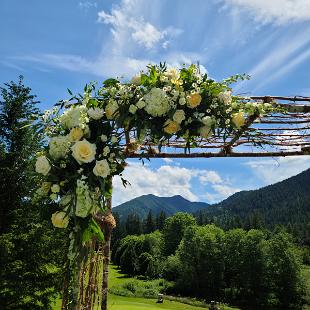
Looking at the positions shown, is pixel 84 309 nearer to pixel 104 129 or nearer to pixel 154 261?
pixel 104 129

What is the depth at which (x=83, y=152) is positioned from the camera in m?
2.79

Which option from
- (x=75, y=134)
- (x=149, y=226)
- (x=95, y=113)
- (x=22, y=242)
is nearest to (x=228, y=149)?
(x=95, y=113)

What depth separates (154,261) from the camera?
49.7 meters

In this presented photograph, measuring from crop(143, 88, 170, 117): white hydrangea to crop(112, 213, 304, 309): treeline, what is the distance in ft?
115

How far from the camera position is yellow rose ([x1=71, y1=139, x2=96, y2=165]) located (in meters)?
2.79

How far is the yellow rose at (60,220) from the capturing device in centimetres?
279

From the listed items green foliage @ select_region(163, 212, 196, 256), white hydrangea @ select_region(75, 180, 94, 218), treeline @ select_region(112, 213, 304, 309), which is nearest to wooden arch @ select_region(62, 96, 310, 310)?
white hydrangea @ select_region(75, 180, 94, 218)

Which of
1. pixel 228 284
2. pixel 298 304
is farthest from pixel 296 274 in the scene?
pixel 228 284

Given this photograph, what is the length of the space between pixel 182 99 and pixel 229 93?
37cm

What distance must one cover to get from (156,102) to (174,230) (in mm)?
48964

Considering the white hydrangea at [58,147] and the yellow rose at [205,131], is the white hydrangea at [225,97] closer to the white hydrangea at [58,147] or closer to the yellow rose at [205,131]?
the yellow rose at [205,131]

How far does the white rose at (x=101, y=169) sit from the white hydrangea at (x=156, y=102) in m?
0.48

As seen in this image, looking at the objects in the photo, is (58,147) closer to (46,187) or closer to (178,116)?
(46,187)

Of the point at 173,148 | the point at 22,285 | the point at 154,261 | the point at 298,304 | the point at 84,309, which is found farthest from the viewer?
the point at 154,261
